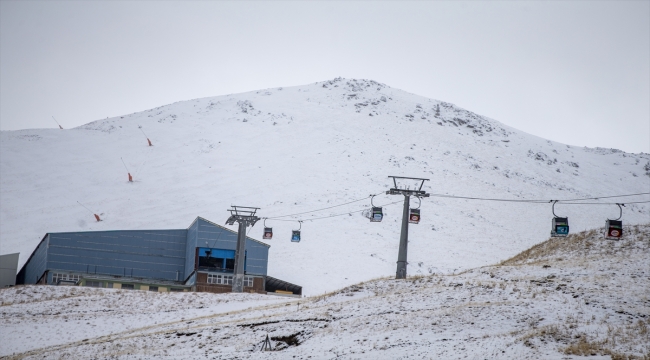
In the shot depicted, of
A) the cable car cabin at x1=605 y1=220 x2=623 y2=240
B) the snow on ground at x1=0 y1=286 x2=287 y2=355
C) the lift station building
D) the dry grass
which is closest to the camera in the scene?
the cable car cabin at x1=605 y1=220 x2=623 y2=240

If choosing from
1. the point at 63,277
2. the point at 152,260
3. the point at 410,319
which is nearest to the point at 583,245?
the point at 410,319

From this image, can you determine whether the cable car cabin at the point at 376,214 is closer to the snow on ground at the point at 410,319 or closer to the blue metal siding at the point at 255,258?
the snow on ground at the point at 410,319

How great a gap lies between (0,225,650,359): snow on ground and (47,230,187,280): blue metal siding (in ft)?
67.9

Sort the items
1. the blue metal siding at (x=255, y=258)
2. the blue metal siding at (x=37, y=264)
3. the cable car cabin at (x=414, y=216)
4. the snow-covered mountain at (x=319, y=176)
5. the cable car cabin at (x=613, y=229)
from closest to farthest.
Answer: the cable car cabin at (x=613, y=229) → the cable car cabin at (x=414, y=216) → the blue metal siding at (x=37, y=264) → the blue metal siding at (x=255, y=258) → the snow-covered mountain at (x=319, y=176)

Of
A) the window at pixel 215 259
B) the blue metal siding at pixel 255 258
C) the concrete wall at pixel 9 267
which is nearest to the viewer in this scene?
the window at pixel 215 259

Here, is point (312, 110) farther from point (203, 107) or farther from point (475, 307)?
point (475, 307)

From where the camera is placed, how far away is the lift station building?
60812 mm

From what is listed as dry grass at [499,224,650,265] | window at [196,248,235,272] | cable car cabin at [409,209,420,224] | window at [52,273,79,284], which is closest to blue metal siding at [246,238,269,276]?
window at [196,248,235,272]

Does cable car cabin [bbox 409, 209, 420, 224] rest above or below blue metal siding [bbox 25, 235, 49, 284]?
above

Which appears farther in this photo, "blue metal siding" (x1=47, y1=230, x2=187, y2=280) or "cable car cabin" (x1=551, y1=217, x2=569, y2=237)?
"blue metal siding" (x1=47, y1=230, x2=187, y2=280)

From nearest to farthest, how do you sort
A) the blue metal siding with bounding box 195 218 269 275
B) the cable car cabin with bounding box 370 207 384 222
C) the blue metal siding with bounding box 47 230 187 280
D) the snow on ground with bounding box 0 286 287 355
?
the snow on ground with bounding box 0 286 287 355
the cable car cabin with bounding box 370 207 384 222
the blue metal siding with bounding box 47 230 187 280
the blue metal siding with bounding box 195 218 269 275

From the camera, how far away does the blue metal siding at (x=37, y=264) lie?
205 feet

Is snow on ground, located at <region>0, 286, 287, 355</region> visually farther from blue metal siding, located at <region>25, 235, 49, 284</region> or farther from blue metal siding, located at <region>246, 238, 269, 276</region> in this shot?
blue metal siding, located at <region>246, 238, 269, 276</region>

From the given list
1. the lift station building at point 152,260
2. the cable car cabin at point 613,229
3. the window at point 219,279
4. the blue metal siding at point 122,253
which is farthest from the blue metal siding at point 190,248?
the cable car cabin at point 613,229
